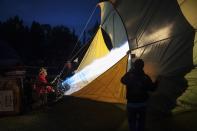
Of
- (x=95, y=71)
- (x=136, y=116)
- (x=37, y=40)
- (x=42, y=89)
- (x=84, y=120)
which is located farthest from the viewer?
(x=37, y=40)

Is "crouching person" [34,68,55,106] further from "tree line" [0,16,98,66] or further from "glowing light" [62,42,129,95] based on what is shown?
"tree line" [0,16,98,66]

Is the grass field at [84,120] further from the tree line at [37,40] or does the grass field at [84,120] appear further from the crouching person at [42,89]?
the tree line at [37,40]

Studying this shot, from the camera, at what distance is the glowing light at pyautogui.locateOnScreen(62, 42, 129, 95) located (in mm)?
14133

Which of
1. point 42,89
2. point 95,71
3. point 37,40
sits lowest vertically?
point 42,89

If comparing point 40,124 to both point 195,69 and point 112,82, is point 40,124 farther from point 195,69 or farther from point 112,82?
point 195,69

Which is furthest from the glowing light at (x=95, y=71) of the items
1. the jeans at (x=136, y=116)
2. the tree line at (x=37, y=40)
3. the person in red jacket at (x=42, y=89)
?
the tree line at (x=37, y=40)

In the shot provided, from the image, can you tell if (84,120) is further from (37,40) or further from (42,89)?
(37,40)

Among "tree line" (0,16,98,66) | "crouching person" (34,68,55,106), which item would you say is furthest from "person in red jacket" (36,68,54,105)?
"tree line" (0,16,98,66)

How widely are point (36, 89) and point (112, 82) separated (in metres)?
3.95

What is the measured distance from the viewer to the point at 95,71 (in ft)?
50.1

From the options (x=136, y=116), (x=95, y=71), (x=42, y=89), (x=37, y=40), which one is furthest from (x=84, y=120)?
(x=37, y=40)

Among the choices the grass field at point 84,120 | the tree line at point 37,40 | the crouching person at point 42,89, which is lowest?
the grass field at point 84,120

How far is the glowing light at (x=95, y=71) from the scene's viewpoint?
556 inches

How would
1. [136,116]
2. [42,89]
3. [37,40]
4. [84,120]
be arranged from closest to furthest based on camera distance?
1. [136,116]
2. [84,120]
3. [42,89]
4. [37,40]
